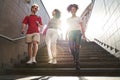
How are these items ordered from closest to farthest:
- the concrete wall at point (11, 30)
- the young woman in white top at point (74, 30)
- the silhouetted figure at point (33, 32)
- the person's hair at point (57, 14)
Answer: the young woman in white top at point (74, 30) → the concrete wall at point (11, 30) → the silhouetted figure at point (33, 32) → the person's hair at point (57, 14)

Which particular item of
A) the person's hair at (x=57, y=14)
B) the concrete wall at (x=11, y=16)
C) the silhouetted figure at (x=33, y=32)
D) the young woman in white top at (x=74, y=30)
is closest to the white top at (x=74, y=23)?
the young woman in white top at (x=74, y=30)

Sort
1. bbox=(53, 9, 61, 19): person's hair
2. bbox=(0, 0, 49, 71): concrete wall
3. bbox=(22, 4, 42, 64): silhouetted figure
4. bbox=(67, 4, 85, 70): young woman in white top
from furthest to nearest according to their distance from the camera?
bbox=(53, 9, 61, 19): person's hair → bbox=(22, 4, 42, 64): silhouetted figure → bbox=(0, 0, 49, 71): concrete wall → bbox=(67, 4, 85, 70): young woman in white top

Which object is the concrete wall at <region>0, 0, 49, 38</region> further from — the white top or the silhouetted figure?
the white top

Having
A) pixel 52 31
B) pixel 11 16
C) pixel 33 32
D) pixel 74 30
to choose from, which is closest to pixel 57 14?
pixel 52 31

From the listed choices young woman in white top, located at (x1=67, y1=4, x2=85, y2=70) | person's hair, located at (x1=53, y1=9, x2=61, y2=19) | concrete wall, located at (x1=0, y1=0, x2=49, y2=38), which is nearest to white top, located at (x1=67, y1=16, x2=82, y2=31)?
young woman in white top, located at (x1=67, y1=4, x2=85, y2=70)

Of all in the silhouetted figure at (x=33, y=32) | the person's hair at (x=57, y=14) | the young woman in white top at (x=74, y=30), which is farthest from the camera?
the person's hair at (x=57, y=14)

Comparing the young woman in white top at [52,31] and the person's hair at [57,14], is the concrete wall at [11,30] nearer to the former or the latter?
the young woman in white top at [52,31]

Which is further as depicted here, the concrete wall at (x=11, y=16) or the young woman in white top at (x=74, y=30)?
the concrete wall at (x=11, y=16)

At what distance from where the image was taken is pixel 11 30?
23.0ft

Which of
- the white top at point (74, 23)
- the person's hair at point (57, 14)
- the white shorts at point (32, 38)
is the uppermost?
the person's hair at point (57, 14)

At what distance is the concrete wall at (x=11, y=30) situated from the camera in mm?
6184

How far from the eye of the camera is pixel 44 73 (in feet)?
Answer: 18.2

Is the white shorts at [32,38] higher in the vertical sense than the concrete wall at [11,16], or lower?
lower

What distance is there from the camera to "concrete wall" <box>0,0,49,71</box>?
618 cm
